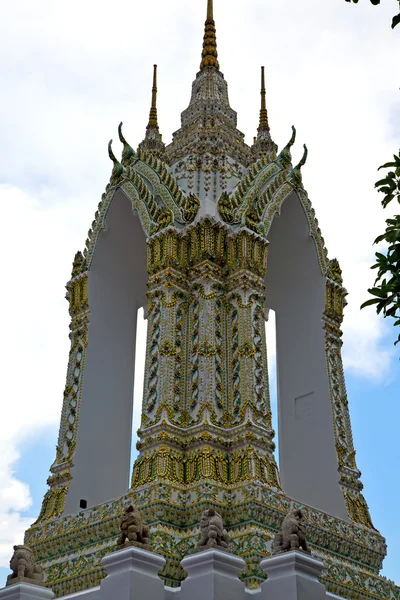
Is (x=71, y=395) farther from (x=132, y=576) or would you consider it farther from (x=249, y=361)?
(x=132, y=576)

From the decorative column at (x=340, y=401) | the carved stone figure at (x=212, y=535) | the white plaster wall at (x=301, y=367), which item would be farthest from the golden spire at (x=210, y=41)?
the carved stone figure at (x=212, y=535)

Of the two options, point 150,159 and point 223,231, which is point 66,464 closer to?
point 223,231

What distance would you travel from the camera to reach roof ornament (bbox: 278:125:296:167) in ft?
53.7

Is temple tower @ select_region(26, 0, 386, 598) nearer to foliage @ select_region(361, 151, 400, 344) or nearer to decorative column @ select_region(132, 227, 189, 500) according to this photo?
decorative column @ select_region(132, 227, 189, 500)

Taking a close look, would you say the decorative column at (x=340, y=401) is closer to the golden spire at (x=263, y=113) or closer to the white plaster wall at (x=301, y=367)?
the white plaster wall at (x=301, y=367)

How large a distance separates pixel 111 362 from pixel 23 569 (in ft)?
18.2

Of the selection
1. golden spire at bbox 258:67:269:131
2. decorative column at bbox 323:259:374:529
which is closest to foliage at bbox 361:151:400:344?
decorative column at bbox 323:259:374:529

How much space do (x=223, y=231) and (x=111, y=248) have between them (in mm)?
2529

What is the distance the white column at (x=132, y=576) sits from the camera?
9.19m

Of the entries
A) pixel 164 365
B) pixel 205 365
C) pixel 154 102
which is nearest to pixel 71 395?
pixel 164 365

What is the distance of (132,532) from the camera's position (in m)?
9.67

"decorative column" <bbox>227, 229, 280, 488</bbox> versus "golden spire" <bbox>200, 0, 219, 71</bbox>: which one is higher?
"golden spire" <bbox>200, 0, 219, 71</bbox>

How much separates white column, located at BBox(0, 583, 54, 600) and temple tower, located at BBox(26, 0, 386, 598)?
177cm

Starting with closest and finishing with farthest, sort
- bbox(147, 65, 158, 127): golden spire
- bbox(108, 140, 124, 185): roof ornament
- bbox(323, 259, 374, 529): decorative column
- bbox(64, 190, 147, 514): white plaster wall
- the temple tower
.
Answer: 1. the temple tower
2. bbox(323, 259, 374, 529): decorative column
3. bbox(64, 190, 147, 514): white plaster wall
4. bbox(108, 140, 124, 185): roof ornament
5. bbox(147, 65, 158, 127): golden spire
